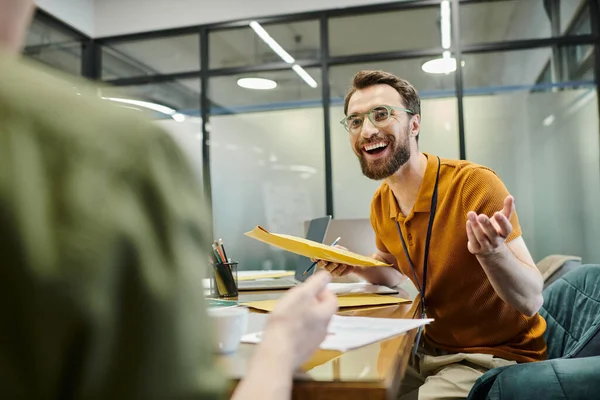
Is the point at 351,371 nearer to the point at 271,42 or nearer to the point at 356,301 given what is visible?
the point at 356,301

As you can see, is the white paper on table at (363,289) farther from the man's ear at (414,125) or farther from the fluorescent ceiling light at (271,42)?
the fluorescent ceiling light at (271,42)

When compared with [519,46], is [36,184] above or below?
below

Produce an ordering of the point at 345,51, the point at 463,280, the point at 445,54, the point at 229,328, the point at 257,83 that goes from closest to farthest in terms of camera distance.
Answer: the point at 229,328 < the point at 463,280 < the point at 445,54 < the point at 345,51 < the point at 257,83

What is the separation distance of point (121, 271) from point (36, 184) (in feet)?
0.20

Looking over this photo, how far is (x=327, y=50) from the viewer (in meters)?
4.89

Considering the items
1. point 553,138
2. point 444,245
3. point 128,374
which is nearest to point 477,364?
point 444,245

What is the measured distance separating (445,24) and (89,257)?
490 cm

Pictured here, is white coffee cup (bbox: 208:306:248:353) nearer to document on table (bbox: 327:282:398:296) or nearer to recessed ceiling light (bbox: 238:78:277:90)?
document on table (bbox: 327:282:398:296)

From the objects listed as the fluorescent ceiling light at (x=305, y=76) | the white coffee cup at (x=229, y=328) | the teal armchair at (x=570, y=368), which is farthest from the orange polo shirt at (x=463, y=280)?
the fluorescent ceiling light at (x=305, y=76)

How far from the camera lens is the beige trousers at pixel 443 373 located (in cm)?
136

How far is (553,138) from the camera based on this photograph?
448 cm

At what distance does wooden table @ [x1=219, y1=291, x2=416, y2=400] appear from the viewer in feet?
2.15

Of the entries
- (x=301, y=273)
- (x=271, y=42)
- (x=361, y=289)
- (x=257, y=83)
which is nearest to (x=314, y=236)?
(x=301, y=273)

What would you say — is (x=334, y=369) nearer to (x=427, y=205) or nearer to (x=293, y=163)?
(x=427, y=205)
